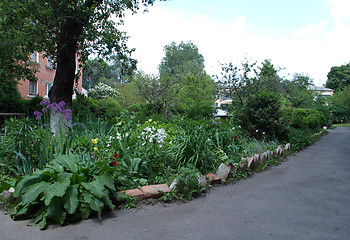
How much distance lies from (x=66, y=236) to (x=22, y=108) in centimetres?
974

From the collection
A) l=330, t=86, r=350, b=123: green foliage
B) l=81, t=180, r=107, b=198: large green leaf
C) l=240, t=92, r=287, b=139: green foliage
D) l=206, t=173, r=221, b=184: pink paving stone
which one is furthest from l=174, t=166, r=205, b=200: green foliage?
l=330, t=86, r=350, b=123: green foliage

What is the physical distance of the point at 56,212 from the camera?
2.45 meters

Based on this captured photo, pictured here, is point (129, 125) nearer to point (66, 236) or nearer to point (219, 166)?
point (219, 166)

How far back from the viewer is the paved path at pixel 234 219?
2.31 meters

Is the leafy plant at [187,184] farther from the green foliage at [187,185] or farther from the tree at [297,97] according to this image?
the tree at [297,97]

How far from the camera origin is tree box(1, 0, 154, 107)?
18.7 feet

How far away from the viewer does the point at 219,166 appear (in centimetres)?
418

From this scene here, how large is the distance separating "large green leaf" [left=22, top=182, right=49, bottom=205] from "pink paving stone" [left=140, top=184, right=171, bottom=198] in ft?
3.93

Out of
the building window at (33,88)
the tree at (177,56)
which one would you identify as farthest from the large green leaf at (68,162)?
the tree at (177,56)

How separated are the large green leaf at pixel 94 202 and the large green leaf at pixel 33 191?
16.5 inches

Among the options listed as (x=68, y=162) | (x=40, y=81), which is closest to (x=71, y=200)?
(x=68, y=162)

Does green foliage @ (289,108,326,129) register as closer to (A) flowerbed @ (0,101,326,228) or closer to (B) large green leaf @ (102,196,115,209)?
(A) flowerbed @ (0,101,326,228)

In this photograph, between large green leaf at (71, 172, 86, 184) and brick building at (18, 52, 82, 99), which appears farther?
brick building at (18, 52, 82, 99)

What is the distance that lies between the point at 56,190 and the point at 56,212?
0.26 metres
